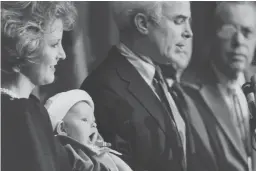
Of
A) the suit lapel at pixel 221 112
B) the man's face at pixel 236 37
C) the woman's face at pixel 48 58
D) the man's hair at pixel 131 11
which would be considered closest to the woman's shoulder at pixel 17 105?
the woman's face at pixel 48 58

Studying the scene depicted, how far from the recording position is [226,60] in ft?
9.95

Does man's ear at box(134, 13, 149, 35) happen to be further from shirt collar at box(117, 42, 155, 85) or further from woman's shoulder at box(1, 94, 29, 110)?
woman's shoulder at box(1, 94, 29, 110)

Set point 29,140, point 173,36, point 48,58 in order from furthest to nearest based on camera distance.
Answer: point 173,36 < point 48,58 < point 29,140

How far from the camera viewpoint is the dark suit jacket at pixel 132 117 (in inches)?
111

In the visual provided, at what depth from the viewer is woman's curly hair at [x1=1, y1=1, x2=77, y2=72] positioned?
9.18 feet

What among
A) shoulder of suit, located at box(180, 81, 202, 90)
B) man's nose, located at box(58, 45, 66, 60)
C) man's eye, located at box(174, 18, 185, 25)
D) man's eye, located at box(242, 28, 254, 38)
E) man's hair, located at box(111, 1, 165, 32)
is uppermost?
man's hair, located at box(111, 1, 165, 32)

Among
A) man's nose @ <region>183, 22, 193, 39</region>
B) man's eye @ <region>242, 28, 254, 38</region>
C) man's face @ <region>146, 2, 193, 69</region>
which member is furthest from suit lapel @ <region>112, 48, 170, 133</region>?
man's eye @ <region>242, 28, 254, 38</region>

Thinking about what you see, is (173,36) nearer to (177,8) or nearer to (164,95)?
(177,8)

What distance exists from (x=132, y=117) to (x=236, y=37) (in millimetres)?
831

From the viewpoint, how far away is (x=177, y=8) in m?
2.96

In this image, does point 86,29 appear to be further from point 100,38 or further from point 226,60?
point 226,60

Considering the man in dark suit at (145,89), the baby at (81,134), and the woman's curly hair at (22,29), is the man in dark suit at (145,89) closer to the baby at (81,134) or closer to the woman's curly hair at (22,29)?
the baby at (81,134)

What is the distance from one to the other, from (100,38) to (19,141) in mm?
775

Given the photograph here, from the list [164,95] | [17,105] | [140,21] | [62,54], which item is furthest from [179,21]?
[17,105]
